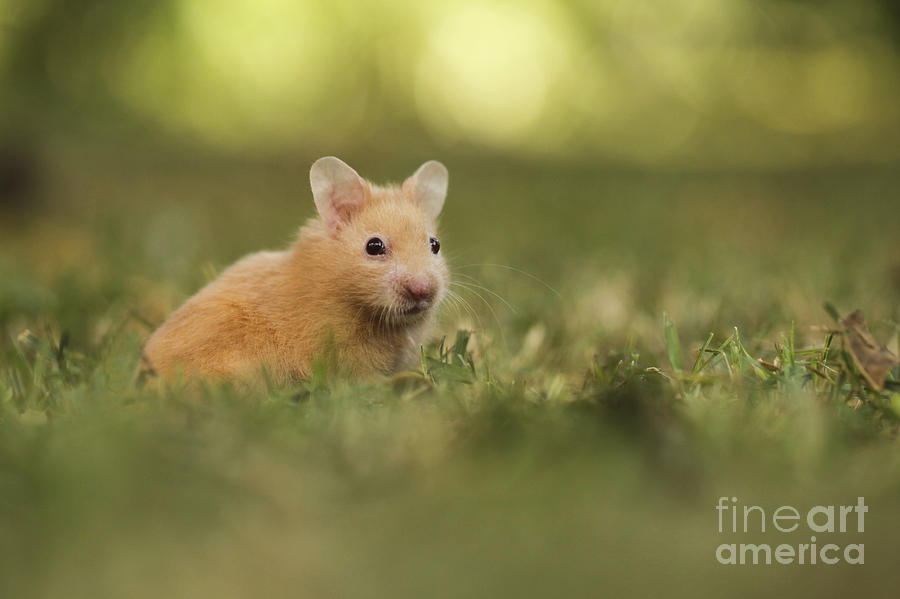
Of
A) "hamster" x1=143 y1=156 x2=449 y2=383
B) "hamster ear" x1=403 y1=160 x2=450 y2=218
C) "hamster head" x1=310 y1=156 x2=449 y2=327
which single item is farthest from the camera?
"hamster ear" x1=403 y1=160 x2=450 y2=218

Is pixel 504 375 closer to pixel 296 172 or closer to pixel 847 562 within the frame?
pixel 847 562

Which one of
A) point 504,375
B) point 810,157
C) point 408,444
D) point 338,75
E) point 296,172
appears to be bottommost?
point 408,444

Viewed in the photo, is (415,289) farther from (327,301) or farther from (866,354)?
(866,354)

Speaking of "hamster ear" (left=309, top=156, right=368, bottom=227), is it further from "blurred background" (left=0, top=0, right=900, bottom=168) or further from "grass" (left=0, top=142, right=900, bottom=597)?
"blurred background" (left=0, top=0, right=900, bottom=168)

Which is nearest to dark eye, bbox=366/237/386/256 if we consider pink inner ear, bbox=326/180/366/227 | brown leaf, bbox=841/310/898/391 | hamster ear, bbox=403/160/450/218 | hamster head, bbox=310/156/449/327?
hamster head, bbox=310/156/449/327

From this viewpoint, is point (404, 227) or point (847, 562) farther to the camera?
point (404, 227)

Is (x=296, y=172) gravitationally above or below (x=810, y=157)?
below

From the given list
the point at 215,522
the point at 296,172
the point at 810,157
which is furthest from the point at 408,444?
the point at 810,157

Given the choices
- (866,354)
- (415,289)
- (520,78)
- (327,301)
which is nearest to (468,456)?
(415,289)
